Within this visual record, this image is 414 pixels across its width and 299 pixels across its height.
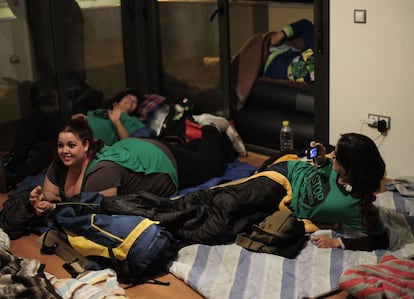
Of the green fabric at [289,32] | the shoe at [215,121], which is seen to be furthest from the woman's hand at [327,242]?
the green fabric at [289,32]

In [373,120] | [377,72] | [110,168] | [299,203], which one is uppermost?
[377,72]

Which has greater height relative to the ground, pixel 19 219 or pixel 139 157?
pixel 139 157

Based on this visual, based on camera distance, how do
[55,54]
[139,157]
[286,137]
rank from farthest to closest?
[55,54]
[286,137]
[139,157]

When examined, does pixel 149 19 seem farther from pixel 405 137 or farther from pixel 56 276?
pixel 56 276

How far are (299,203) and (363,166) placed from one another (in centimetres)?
43

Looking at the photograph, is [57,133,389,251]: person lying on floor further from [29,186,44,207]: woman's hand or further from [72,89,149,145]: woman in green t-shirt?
[72,89,149,145]: woman in green t-shirt

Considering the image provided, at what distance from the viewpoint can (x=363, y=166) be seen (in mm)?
3156

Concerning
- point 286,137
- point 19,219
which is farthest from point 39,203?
point 286,137

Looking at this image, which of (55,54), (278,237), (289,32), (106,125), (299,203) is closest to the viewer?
(278,237)

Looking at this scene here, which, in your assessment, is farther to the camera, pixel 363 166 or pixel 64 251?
pixel 64 251

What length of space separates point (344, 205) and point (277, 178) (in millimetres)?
397

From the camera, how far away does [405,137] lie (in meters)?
3.90

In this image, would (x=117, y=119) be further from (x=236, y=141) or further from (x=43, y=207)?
(x=43, y=207)

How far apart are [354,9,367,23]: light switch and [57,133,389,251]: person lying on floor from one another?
88 centimetres
